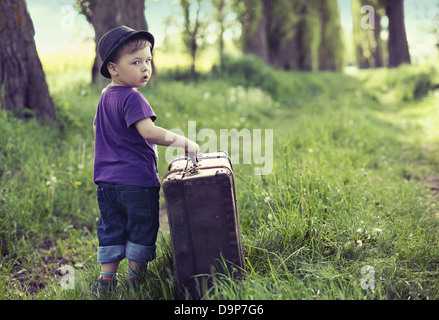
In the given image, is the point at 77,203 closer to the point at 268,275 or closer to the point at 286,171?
the point at 286,171

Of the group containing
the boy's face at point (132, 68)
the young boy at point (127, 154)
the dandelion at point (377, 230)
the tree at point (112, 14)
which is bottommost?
the dandelion at point (377, 230)

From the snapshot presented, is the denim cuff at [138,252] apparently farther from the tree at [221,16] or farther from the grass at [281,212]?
the tree at [221,16]

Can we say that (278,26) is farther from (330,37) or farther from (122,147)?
(122,147)

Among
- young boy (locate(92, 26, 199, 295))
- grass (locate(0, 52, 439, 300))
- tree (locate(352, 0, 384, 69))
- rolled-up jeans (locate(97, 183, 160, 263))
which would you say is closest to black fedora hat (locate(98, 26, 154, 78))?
young boy (locate(92, 26, 199, 295))

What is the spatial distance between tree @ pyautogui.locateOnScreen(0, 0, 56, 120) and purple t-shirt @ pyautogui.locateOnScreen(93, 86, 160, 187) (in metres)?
3.04

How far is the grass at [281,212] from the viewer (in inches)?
88.6

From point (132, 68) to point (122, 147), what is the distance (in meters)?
0.47

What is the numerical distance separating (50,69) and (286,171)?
7.54 meters

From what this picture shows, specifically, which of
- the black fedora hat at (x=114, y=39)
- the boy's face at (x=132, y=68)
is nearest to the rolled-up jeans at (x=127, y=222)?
the boy's face at (x=132, y=68)

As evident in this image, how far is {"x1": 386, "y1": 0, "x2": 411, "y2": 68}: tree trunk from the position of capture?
17.3 m

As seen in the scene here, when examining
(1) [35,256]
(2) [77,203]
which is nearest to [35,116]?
(2) [77,203]

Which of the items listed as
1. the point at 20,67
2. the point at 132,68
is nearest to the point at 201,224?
the point at 132,68

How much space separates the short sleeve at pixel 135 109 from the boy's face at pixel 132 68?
10 cm
